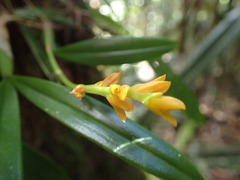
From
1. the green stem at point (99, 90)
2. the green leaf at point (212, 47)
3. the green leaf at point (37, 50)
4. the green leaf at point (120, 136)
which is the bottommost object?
the green leaf at point (120, 136)

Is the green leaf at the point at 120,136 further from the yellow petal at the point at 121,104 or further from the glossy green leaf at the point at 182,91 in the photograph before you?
the glossy green leaf at the point at 182,91

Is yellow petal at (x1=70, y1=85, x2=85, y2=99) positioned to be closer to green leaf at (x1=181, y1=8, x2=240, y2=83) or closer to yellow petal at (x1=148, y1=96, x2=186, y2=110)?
yellow petal at (x1=148, y1=96, x2=186, y2=110)

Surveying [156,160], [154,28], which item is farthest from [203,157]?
[154,28]

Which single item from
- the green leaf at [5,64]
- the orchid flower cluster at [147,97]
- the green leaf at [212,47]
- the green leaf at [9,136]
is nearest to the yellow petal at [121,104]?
the orchid flower cluster at [147,97]

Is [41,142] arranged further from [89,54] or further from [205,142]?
[205,142]

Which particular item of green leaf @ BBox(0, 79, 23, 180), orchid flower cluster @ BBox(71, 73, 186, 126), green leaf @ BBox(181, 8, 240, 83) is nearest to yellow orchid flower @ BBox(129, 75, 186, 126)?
orchid flower cluster @ BBox(71, 73, 186, 126)
